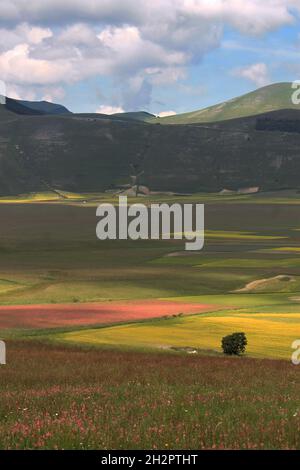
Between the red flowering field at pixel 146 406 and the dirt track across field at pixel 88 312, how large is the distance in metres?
Result: 23.0

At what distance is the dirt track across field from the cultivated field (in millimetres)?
128

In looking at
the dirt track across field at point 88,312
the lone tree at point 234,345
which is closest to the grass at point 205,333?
the lone tree at point 234,345

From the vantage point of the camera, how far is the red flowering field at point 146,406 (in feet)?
33.4

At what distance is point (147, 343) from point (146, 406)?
2307 cm

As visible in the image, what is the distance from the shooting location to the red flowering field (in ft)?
33.4

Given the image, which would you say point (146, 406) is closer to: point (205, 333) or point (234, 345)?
point (234, 345)

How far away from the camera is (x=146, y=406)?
13.1 meters

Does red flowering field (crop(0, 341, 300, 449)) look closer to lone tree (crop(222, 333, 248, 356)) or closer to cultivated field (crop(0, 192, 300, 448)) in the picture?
cultivated field (crop(0, 192, 300, 448))

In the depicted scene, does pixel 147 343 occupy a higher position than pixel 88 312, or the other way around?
pixel 88 312

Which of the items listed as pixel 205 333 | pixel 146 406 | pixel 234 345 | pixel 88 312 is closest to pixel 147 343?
pixel 234 345

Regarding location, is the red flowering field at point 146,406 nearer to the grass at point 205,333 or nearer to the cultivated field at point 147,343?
the cultivated field at point 147,343

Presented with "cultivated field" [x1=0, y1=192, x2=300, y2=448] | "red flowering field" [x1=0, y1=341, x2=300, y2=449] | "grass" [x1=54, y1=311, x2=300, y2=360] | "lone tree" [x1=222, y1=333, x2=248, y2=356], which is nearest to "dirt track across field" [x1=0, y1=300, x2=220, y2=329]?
"cultivated field" [x1=0, y1=192, x2=300, y2=448]
